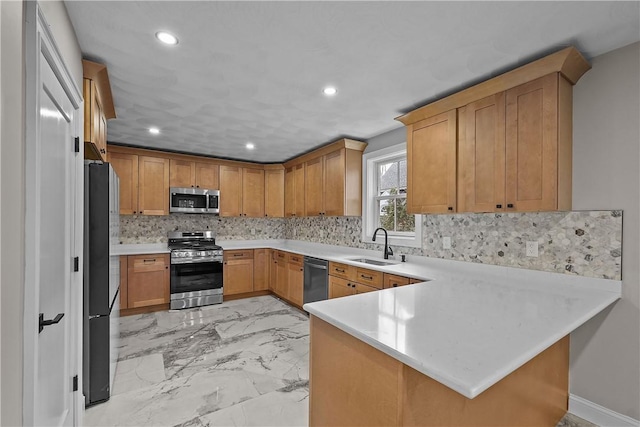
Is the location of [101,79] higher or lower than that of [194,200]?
higher

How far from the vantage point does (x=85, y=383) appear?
213cm

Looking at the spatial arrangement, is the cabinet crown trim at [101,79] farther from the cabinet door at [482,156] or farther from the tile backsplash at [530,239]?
the tile backsplash at [530,239]

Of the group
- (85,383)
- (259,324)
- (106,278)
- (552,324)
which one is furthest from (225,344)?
(552,324)

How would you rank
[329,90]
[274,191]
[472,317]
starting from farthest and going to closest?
[274,191]
[329,90]
[472,317]

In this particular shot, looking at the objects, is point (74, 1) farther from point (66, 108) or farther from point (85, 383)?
point (85, 383)

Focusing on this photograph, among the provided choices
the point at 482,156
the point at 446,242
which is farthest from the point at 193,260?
the point at 482,156

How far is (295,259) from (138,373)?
241 cm

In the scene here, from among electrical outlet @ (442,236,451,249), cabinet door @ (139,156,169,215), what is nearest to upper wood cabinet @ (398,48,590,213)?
electrical outlet @ (442,236,451,249)

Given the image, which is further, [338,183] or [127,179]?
[127,179]

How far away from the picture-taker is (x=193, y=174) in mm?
4988

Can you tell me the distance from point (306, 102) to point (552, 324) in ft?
8.03

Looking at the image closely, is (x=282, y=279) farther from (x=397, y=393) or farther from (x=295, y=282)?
(x=397, y=393)

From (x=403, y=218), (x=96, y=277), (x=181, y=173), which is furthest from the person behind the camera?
(x=181, y=173)

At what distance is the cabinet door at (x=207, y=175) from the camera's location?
5.04 m
